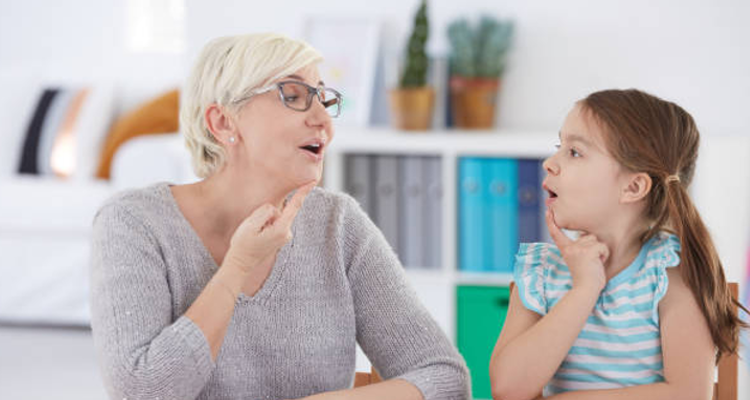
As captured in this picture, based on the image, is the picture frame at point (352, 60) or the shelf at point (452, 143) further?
the picture frame at point (352, 60)

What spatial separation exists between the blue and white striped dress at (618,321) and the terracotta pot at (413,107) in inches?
70.1

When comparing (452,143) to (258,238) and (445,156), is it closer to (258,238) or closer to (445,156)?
(445,156)

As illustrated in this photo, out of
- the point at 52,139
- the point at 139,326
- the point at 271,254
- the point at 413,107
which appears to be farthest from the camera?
the point at 52,139

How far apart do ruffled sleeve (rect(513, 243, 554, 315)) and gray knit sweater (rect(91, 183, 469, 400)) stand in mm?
154

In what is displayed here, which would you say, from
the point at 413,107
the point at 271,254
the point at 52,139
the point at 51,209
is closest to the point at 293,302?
the point at 271,254

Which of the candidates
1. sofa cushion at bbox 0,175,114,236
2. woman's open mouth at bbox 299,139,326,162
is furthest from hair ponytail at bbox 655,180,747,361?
sofa cushion at bbox 0,175,114,236

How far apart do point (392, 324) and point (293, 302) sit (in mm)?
161

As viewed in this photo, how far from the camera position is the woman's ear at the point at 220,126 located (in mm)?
1436

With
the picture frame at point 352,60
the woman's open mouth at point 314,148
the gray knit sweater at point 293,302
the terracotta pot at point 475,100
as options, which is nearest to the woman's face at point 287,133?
the woman's open mouth at point 314,148

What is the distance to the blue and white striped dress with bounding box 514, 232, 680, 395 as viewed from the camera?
1.23m

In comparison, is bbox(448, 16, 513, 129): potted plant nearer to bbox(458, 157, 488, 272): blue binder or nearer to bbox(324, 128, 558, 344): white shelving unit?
bbox(324, 128, 558, 344): white shelving unit

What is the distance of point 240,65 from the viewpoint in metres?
1.38

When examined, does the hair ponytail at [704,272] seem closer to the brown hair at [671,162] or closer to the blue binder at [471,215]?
the brown hair at [671,162]

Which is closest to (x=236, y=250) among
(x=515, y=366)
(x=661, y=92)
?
(x=515, y=366)
